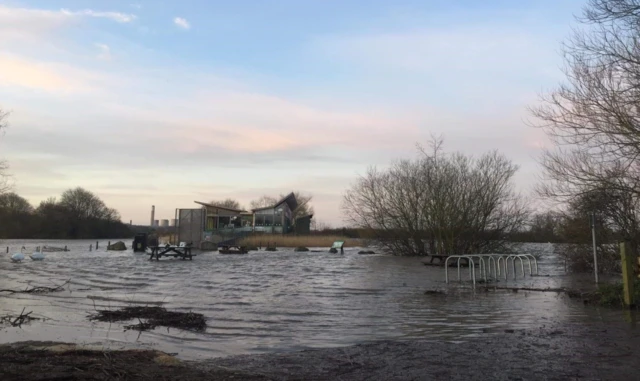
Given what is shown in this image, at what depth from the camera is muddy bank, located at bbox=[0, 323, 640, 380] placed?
4977 mm

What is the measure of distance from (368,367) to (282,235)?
5539 centimetres

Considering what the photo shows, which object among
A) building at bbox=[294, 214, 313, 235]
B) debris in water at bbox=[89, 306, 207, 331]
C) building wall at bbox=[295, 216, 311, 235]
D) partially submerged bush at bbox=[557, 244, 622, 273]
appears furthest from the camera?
building wall at bbox=[295, 216, 311, 235]

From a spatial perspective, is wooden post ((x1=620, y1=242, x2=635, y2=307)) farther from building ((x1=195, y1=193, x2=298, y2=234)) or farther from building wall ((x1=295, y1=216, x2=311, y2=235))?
building wall ((x1=295, y1=216, x2=311, y2=235))

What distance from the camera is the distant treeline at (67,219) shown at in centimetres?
8881

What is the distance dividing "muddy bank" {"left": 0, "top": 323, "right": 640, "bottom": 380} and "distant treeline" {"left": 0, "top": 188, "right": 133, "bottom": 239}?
86957mm

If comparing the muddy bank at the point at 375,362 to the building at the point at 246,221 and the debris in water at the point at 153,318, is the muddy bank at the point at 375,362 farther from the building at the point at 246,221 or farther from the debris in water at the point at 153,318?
the building at the point at 246,221

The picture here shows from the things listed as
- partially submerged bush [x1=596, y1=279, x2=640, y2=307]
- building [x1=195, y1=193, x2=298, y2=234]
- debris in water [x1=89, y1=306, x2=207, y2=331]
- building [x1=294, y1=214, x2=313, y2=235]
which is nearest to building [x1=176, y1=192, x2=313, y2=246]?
building [x1=195, y1=193, x2=298, y2=234]

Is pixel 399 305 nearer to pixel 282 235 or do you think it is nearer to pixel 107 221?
pixel 282 235

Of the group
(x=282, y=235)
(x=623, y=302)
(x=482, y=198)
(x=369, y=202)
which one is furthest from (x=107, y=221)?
(x=623, y=302)

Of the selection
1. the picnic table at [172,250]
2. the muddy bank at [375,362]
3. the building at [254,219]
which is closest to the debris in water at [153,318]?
the muddy bank at [375,362]

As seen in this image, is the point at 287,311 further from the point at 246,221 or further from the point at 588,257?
the point at 246,221

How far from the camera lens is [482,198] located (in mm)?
35062

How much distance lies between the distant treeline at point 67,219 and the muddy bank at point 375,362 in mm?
86957

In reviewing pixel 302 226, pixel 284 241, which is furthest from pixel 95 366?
pixel 302 226
